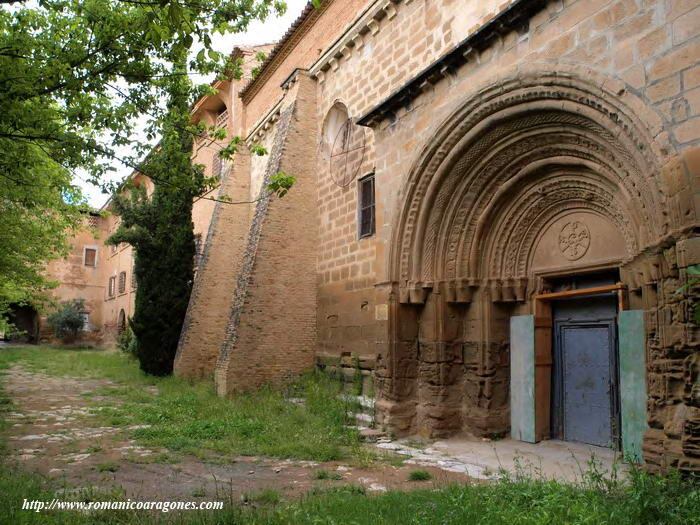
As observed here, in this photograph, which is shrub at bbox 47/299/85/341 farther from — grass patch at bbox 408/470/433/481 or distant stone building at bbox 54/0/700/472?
grass patch at bbox 408/470/433/481

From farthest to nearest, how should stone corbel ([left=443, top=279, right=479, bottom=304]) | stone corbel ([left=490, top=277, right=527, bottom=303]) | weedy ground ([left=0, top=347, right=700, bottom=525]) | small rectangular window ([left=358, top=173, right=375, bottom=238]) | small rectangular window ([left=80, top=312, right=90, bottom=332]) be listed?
1. small rectangular window ([left=80, top=312, right=90, bottom=332])
2. small rectangular window ([left=358, top=173, right=375, bottom=238])
3. stone corbel ([left=443, top=279, right=479, bottom=304])
4. stone corbel ([left=490, top=277, right=527, bottom=303])
5. weedy ground ([left=0, top=347, right=700, bottom=525])

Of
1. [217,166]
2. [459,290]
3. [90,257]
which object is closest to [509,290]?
[459,290]

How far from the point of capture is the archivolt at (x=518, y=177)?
17.0 feet

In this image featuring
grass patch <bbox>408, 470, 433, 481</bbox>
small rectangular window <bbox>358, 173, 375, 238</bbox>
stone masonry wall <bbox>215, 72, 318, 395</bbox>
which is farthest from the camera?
stone masonry wall <bbox>215, 72, 318, 395</bbox>

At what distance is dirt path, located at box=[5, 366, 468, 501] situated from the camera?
196 inches

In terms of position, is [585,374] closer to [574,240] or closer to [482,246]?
[574,240]

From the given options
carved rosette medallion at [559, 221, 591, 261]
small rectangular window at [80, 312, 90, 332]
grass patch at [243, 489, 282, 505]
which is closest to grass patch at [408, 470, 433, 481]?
grass patch at [243, 489, 282, 505]

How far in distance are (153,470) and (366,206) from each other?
19.7 ft

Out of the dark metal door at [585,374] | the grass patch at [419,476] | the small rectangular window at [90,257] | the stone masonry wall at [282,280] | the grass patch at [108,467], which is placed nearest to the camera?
the grass patch at [419,476]

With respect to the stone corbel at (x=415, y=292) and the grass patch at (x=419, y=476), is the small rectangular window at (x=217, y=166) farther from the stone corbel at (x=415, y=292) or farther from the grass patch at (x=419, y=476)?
the grass patch at (x=419, y=476)

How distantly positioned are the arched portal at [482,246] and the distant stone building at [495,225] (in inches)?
1.1

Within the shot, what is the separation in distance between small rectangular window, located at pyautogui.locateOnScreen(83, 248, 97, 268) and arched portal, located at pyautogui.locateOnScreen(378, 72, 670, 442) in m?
31.7

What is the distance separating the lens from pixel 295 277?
11875mm

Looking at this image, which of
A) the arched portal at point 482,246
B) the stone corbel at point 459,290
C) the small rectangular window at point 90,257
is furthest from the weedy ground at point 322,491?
the small rectangular window at point 90,257
